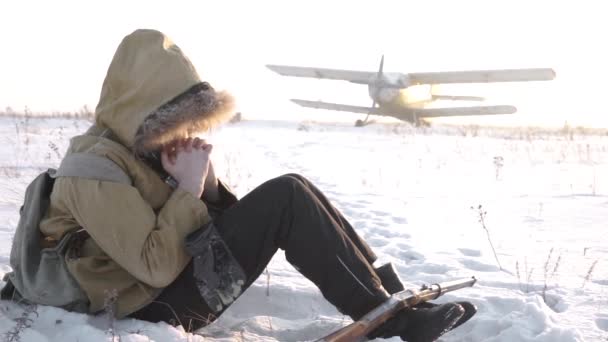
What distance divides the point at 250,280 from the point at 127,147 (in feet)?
2.19

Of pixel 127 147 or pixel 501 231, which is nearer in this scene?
pixel 127 147

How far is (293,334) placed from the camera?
2.40 meters

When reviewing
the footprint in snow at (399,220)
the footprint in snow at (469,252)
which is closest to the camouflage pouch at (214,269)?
the footprint in snow at (469,252)

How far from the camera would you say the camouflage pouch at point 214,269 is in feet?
6.42

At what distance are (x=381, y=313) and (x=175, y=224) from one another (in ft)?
2.49

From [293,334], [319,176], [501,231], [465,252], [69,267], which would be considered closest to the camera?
[69,267]

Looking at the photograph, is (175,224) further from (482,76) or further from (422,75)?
(422,75)

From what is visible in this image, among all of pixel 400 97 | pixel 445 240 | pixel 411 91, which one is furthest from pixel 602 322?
pixel 411 91

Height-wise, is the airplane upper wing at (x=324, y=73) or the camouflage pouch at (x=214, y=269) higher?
the airplane upper wing at (x=324, y=73)

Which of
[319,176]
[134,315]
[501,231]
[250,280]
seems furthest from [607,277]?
[319,176]

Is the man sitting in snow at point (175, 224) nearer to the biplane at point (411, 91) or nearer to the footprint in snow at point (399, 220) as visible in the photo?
the footprint in snow at point (399, 220)

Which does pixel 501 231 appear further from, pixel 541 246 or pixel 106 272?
pixel 106 272

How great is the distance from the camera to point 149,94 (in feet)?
6.46

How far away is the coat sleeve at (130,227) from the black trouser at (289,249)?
0.18 metres
